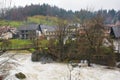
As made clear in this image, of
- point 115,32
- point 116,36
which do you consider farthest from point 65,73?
point 115,32

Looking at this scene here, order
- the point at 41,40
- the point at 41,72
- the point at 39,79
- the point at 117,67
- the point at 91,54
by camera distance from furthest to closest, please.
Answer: the point at 41,40 < the point at 91,54 < the point at 117,67 < the point at 41,72 < the point at 39,79

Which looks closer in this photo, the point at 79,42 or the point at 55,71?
the point at 55,71

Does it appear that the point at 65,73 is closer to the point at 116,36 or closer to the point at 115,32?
the point at 116,36

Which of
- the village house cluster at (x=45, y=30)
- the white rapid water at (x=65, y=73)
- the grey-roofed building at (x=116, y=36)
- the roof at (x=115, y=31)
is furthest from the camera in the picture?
the roof at (x=115, y=31)

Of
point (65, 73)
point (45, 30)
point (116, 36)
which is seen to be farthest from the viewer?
point (45, 30)

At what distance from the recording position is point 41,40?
147ft

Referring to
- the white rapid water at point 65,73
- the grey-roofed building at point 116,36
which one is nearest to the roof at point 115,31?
the grey-roofed building at point 116,36

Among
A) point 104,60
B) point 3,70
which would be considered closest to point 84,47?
point 104,60

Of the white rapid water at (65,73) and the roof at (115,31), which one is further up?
the roof at (115,31)

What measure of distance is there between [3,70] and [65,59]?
25.5 m

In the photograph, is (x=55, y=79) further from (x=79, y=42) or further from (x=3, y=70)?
(x=3, y=70)

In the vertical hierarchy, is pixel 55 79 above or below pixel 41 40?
below

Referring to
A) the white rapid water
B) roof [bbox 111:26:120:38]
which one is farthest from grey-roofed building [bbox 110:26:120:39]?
the white rapid water

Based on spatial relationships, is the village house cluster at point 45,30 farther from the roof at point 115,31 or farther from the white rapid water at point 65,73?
the white rapid water at point 65,73
